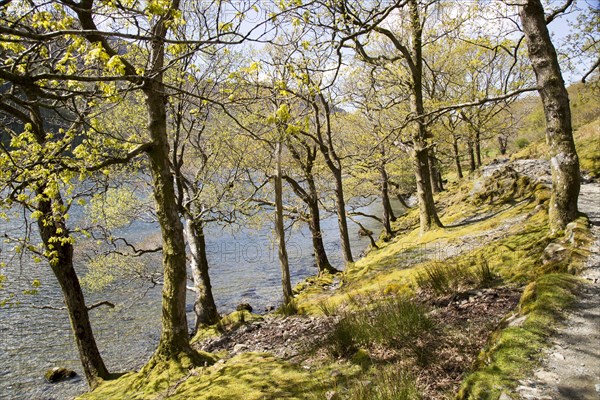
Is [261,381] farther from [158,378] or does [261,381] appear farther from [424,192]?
[424,192]

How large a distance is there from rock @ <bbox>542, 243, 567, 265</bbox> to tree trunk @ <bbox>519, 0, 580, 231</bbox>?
714mm

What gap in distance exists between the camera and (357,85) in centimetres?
1719

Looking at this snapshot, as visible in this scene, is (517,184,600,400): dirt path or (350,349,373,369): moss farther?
(350,349,373,369): moss

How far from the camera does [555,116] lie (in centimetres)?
639

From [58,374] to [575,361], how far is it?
15.2 m

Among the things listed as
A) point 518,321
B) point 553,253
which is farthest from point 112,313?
point 518,321

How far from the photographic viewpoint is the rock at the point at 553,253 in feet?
18.4

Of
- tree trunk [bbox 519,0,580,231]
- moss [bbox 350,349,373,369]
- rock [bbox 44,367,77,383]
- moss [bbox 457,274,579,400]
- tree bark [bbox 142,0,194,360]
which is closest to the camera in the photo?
moss [bbox 457,274,579,400]

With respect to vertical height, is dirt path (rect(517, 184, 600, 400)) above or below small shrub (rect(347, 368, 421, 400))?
above

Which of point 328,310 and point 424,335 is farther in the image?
point 328,310

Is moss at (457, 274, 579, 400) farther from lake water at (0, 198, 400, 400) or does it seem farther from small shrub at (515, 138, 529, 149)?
small shrub at (515, 138, 529, 149)

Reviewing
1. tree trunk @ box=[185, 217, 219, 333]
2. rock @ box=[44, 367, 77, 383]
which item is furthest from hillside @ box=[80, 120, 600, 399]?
rock @ box=[44, 367, 77, 383]

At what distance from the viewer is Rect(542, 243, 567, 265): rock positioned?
18.4 feet

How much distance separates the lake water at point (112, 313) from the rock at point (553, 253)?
34.8 feet
